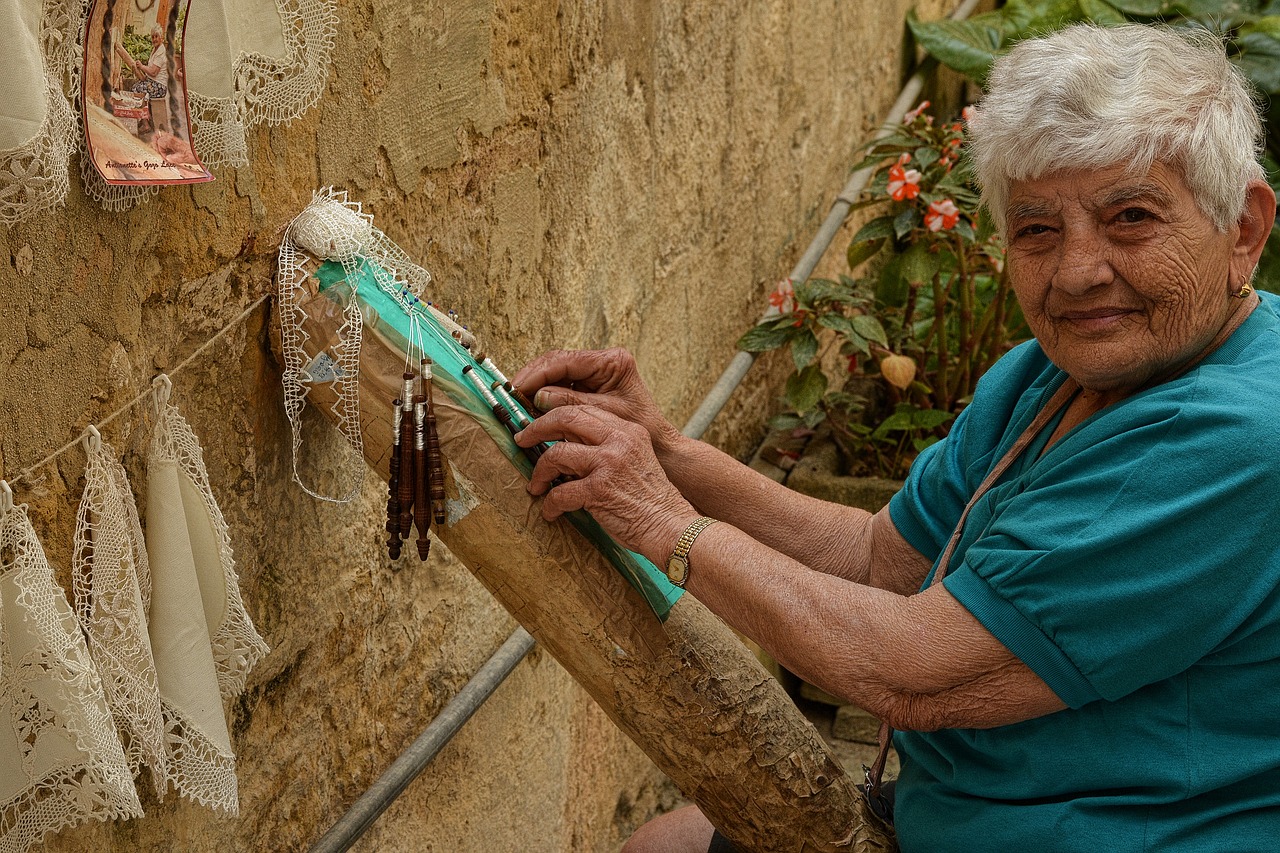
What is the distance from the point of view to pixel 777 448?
12.4 feet

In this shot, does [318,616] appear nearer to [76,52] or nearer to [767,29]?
[76,52]

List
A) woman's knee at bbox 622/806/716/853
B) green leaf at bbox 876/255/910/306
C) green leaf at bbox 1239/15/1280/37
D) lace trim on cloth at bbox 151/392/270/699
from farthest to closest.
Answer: green leaf at bbox 1239/15/1280/37 < green leaf at bbox 876/255/910/306 < woman's knee at bbox 622/806/716/853 < lace trim on cloth at bbox 151/392/270/699

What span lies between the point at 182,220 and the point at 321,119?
0.27 m

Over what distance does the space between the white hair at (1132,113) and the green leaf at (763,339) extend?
193 cm

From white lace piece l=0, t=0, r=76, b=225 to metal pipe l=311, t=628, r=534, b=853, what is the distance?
0.97 metres

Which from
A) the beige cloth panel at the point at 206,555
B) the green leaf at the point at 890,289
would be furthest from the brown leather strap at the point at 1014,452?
the green leaf at the point at 890,289

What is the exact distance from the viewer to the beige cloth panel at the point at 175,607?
1.28m

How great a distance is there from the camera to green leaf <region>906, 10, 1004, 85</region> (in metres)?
4.94

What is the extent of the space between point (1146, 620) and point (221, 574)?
0.99 metres

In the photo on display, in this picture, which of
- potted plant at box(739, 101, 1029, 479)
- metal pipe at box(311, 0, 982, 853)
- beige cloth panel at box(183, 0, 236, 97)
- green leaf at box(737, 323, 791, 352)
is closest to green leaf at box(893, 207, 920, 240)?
potted plant at box(739, 101, 1029, 479)

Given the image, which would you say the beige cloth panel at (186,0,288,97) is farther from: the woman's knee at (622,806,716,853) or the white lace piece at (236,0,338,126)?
the woman's knee at (622,806,716,853)

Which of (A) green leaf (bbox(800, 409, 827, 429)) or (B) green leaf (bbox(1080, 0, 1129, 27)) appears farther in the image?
(B) green leaf (bbox(1080, 0, 1129, 27))

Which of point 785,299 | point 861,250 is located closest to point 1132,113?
point 785,299

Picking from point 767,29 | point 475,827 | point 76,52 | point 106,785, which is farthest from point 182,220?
point 767,29
